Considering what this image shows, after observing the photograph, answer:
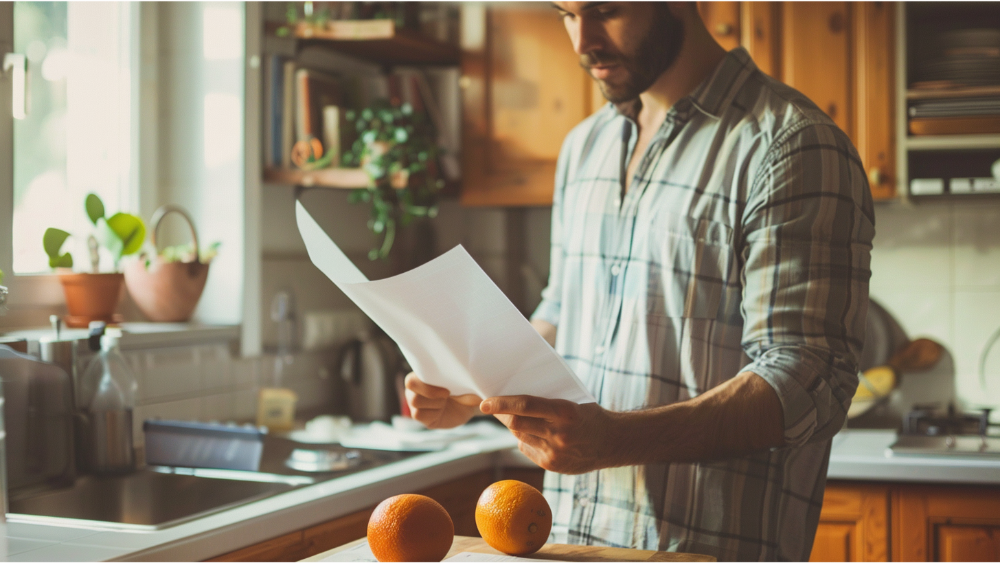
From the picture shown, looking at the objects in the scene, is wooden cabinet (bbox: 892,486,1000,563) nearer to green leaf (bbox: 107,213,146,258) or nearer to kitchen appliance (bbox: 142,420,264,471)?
kitchen appliance (bbox: 142,420,264,471)

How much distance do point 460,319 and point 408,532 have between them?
225mm

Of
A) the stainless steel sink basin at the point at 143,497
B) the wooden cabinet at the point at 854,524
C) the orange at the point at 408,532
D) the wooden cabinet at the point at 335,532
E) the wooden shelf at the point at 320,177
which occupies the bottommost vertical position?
the wooden cabinet at the point at 854,524

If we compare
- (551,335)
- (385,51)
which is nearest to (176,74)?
(385,51)

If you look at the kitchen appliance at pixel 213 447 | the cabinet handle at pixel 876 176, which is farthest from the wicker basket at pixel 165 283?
the cabinet handle at pixel 876 176

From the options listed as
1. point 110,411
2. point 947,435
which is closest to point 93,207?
point 110,411

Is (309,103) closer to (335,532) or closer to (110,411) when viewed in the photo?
(110,411)

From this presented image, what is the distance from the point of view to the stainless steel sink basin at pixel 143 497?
4.86 ft

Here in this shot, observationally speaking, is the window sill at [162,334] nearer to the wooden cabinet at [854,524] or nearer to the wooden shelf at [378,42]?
the wooden shelf at [378,42]

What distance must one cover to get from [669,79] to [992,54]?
1.24m

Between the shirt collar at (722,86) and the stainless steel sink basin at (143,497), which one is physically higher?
the shirt collar at (722,86)

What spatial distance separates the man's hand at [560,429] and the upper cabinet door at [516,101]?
1.43 metres

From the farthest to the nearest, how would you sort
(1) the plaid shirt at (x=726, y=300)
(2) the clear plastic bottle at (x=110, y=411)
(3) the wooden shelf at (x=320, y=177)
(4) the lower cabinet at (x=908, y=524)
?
(3) the wooden shelf at (x=320, y=177) → (4) the lower cabinet at (x=908, y=524) → (2) the clear plastic bottle at (x=110, y=411) → (1) the plaid shirt at (x=726, y=300)

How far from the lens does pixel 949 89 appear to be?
2.19 metres

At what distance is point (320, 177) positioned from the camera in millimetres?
2137
